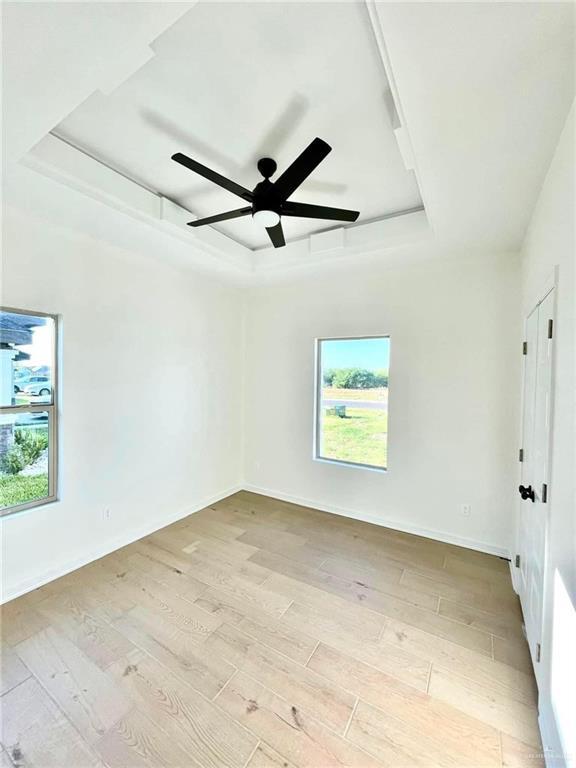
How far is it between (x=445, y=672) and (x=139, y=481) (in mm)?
2817

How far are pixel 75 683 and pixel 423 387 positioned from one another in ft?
10.9

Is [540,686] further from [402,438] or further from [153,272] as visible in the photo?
[153,272]

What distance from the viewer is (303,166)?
1.66 m

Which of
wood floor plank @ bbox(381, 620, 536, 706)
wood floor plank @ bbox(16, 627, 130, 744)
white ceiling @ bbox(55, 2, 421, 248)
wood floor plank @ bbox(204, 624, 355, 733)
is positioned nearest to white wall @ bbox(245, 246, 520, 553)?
white ceiling @ bbox(55, 2, 421, 248)

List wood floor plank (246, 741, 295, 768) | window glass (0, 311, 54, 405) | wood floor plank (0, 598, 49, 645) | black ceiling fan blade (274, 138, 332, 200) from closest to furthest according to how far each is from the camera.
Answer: wood floor plank (246, 741, 295, 768) < black ceiling fan blade (274, 138, 332, 200) < wood floor plank (0, 598, 49, 645) < window glass (0, 311, 54, 405)

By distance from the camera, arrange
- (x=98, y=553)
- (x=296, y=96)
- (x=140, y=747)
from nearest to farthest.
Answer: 1. (x=140, y=747)
2. (x=296, y=96)
3. (x=98, y=553)

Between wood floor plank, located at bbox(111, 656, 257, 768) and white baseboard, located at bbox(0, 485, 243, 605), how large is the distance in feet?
3.75

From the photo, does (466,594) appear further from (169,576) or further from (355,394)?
(169,576)

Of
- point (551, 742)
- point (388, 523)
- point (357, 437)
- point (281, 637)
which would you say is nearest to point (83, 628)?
point (281, 637)

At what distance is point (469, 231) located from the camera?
2.46 metres

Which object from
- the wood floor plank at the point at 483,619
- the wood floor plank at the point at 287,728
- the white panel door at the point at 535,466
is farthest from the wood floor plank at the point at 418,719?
the wood floor plank at the point at 483,619

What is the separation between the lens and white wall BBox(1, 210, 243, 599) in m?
2.36

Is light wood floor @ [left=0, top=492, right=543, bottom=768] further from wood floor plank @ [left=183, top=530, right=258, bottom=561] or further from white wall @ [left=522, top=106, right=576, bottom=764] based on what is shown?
white wall @ [left=522, top=106, right=576, bottom=764]

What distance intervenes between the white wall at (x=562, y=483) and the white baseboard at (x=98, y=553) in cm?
311
